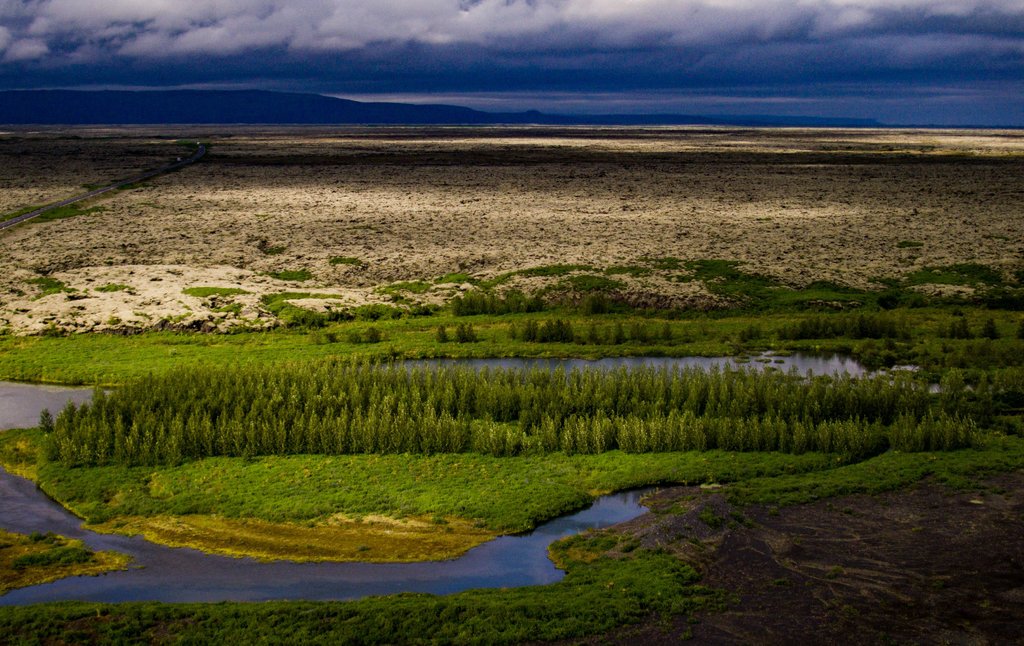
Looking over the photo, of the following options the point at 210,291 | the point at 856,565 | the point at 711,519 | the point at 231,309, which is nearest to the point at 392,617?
the point at 711,519

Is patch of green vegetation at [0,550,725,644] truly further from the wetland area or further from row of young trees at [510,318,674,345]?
row of young trees at [510,318,674,345]

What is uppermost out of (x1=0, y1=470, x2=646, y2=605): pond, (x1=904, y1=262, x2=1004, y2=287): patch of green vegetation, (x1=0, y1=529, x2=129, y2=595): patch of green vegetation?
(x1=904, y1=262, x2=1004, y2=287): patch of green vegetation

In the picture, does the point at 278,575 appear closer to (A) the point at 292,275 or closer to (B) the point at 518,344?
(B) the point at 518,344

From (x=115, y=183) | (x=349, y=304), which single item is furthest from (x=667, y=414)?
(x=115, y=183)

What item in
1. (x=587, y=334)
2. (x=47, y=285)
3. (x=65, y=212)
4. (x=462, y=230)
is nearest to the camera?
(x=587, y=334)

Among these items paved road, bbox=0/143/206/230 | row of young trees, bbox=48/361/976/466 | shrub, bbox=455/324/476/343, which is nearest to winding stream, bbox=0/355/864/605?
row of young trees, bbox=48/361/976/466

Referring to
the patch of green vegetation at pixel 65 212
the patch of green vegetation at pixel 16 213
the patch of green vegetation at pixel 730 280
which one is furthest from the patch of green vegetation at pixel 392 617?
the patch of green vegetation at pixel 16 213
